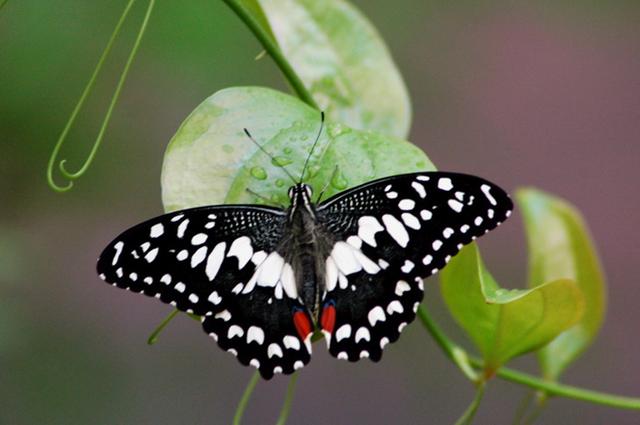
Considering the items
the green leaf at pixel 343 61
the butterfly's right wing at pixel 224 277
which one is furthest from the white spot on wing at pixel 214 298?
the green leaf at pixel 343 61

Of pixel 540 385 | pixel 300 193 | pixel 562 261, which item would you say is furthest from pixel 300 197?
pixel 562 261

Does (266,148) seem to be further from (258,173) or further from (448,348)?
(448,348)

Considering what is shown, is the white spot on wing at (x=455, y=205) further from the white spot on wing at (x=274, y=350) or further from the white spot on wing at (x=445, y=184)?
the white spot on wing at (x=274, y=350)

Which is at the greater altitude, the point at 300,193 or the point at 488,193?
the point at 300,193

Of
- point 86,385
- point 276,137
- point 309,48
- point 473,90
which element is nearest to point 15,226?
point 309,48

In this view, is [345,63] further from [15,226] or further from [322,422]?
[322,422]

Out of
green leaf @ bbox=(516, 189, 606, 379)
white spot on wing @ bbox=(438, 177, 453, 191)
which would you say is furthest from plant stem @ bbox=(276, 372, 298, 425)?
green leaf @ bbox=(516, 189, 606, 379)

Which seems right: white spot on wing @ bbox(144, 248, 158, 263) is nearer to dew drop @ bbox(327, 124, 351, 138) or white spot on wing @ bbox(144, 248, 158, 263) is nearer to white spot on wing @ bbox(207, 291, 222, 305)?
white spot on wing @ bbox(207, 291, 222, 305)
